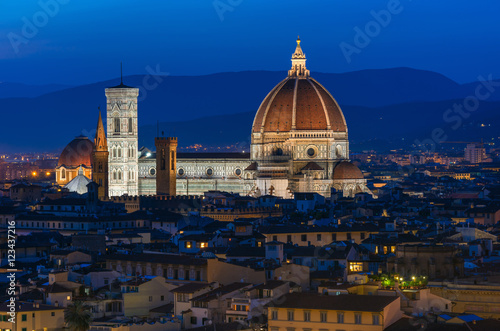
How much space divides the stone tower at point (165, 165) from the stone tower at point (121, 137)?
14.7 ft

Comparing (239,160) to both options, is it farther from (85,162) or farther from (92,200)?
(92,200)

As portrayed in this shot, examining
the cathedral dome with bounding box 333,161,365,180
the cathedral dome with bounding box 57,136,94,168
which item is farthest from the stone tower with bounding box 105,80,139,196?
the cathedral dome with bounding box 57,136,94,168

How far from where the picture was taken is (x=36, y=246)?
7462 cm

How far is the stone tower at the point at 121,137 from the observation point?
159 m

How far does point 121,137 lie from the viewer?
159 metres

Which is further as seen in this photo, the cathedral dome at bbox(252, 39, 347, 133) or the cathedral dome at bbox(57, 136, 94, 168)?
the cathedral dome at bbox(57, 136, 94, 168)

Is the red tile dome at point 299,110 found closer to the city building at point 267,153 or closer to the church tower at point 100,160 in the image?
the city building at point 267,153

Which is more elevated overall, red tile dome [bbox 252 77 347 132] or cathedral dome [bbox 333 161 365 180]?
red tile dome [bbox 252 77 347 132]

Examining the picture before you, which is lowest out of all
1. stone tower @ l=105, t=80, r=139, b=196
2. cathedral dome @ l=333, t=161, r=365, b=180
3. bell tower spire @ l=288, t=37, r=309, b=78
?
cathedral dome @ l=333, t=161, r=365, b=180

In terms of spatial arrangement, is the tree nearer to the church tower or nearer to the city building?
the city building

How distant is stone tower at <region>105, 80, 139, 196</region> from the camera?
159250 mm

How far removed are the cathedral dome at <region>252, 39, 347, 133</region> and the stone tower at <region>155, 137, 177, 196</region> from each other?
1057 cm

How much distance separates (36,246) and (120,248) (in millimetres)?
5743

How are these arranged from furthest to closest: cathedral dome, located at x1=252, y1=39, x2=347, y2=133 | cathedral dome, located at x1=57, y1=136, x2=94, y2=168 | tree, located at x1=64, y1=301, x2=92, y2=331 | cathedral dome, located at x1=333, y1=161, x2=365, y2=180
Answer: cathedral dome, located at x1=57, y1=136, x2=94, y2=168 < cathedral dome, located at x1=252, y1=39, x2=347, y2=133 < cathedral dome, located at x1=333, y1=161, x2=365, y2=180 < tree, located at x1=64, y1=301, x2=92, y2=331
